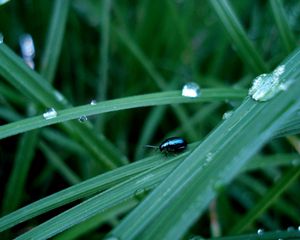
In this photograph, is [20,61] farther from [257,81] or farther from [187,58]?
[187,58]

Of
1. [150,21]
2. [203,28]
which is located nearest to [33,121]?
[150,21]

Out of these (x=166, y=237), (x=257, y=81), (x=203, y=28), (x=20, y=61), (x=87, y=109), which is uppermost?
(x=203, y=28)

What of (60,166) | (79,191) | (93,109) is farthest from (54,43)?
(79,191)

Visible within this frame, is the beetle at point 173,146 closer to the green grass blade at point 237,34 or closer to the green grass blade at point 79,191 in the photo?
the green grass blade at point 79,191

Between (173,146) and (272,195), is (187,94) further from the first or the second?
(272,195)

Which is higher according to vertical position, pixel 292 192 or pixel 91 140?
pixel 91 140

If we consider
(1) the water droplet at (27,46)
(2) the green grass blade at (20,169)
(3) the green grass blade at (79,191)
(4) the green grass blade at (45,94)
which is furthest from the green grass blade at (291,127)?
(1) the water droplet at (27,46)

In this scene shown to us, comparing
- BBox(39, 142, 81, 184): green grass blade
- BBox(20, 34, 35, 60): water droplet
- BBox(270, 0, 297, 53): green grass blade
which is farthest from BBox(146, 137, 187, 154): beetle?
BBox(20, 34, 35, 60): water droplet
